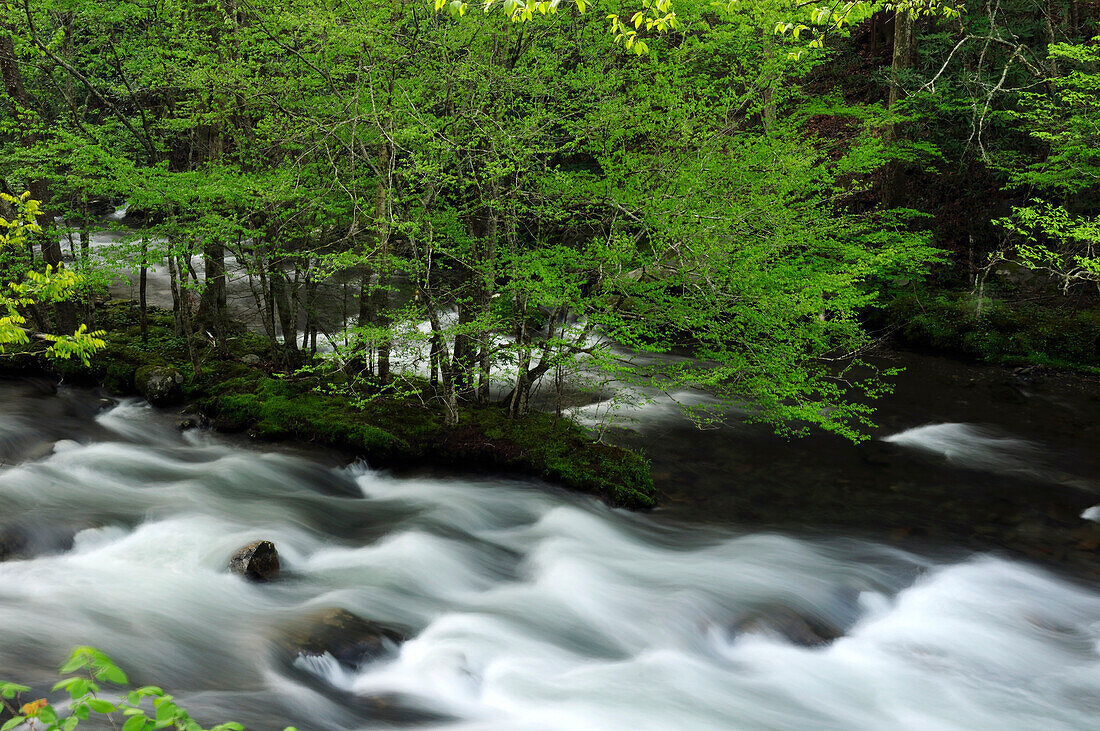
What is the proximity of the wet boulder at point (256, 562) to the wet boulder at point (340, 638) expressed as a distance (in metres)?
1.02

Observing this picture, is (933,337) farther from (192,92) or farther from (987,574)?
(192,92)

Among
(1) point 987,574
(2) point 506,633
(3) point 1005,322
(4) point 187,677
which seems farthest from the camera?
(3) point 1005,322

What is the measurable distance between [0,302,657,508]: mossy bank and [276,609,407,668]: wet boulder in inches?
133

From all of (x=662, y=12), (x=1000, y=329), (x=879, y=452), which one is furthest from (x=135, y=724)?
(x=1000, y=329)

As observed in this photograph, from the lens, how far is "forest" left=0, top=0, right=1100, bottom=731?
6027 millimetres

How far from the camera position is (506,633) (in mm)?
6688

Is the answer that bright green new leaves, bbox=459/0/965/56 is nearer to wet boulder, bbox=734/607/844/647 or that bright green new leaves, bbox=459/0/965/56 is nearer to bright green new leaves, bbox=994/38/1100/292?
wet boulder, bbox=734/607/844/647

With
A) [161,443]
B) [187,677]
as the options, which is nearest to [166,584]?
[187,677]

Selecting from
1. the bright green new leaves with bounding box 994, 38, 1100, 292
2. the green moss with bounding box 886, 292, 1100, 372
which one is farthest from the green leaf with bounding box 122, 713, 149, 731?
the green moss with bounding box 886, 292, 1100, 372

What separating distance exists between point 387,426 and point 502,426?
1627mm

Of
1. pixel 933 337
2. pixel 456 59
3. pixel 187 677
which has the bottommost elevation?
pixel 187 677

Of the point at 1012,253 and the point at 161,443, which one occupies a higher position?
the point at 1012,253

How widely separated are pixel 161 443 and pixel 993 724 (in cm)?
1015

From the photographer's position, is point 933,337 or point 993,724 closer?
point 993,724
